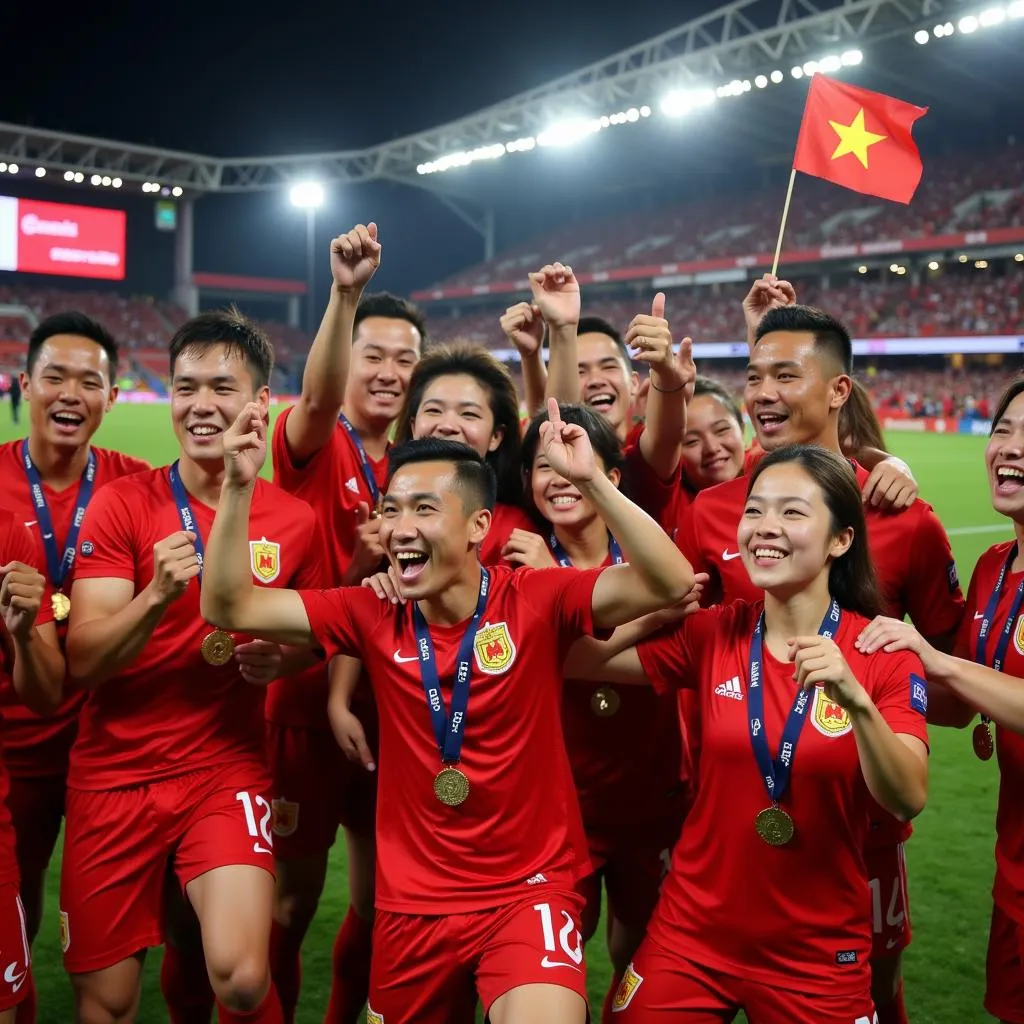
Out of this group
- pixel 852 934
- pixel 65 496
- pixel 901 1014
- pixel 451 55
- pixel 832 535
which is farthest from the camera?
pixel 451 55

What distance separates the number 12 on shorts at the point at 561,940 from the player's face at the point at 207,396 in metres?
1.68

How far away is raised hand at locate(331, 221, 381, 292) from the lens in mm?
3574

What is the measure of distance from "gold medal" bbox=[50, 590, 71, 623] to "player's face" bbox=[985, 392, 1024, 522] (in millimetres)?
2853

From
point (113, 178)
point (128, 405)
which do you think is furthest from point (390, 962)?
point (113, 178)

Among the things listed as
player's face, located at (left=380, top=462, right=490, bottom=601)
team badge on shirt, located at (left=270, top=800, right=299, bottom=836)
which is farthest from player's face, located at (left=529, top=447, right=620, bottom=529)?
team badge on shirt, located at (left=270, top=800, right=299, bottom=836)

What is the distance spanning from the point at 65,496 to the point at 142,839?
1329 millimetres

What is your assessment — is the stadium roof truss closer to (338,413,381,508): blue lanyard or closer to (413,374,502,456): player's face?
(338,413,381,508): blue lanyard

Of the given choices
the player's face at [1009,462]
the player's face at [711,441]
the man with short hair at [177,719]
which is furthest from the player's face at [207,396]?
the player's face at [1009,462]

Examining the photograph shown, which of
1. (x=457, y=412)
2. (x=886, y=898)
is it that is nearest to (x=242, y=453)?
(x=457, y=412)

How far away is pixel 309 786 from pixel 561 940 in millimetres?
1404

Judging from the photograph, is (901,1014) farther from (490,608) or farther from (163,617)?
(163,617)

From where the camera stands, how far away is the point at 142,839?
3121mm

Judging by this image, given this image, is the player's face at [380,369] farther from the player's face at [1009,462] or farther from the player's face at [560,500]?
the player's face at [1009,462]

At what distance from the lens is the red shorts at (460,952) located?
8.64 ft
